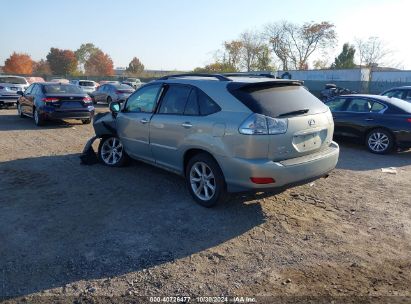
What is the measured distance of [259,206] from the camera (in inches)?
203

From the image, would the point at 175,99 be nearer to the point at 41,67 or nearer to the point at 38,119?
the point at 38,119

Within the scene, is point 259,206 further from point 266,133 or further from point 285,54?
point 285,54

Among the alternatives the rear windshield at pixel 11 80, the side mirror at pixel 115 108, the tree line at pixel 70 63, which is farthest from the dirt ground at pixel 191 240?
the tree line at pixel 70 63

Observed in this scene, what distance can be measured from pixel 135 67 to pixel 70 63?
16932 mm

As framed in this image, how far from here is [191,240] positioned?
4199 millimetres

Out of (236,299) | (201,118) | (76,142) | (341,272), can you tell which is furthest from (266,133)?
(76,142)

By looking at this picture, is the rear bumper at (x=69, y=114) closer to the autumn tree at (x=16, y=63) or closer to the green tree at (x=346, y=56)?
the green tree at (x=346, y=56)

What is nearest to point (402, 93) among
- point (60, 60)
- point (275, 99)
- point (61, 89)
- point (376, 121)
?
point (376, 121)

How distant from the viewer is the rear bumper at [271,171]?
4.38 meters

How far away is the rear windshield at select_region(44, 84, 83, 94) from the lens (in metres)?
12.7

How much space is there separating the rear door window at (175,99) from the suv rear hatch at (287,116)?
2.73ft

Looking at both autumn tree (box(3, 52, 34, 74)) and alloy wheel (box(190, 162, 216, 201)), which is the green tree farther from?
autumn tree (box(3, 52, 34, 74))

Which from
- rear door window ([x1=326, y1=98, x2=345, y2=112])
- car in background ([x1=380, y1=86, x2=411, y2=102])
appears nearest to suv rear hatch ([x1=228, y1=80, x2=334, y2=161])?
rear door window ([x1=326, y1=98, x2=345, y2=112])

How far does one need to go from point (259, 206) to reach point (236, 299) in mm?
2128
